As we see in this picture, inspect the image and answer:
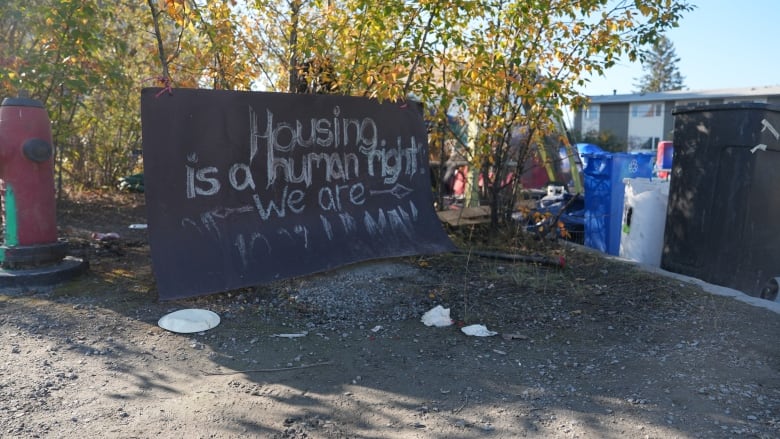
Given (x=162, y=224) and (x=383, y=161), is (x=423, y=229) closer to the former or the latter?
(x=383, y=161)

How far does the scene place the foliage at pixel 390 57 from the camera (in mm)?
6152

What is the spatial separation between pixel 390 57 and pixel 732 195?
3414 millimetres

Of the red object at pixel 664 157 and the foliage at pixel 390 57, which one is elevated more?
the foliage at pixel 390 57

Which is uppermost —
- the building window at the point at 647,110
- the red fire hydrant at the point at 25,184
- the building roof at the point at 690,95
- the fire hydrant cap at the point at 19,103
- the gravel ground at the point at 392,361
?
the building roof at the point at 690,95

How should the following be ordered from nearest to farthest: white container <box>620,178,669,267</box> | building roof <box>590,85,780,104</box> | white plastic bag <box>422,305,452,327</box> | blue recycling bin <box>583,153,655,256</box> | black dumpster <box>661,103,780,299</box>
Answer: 1. white plastic bag <box>422,305,452,327</box>
2. black dumpster <box>661,103,780,299</box>
3. white container <box>620,178,669,267</box>
4. blue recycling bin <box>583,153,655,256</box>
5. building roof <box>590,85,780,104</box>

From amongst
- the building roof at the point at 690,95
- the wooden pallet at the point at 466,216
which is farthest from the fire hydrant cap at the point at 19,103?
the building roof at the point at 690,95

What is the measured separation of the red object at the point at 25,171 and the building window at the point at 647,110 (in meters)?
46.8

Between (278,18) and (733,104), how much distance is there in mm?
4652

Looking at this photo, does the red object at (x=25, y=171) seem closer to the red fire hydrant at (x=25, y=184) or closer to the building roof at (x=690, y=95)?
the red fire hydrant at (x=25, y=184)

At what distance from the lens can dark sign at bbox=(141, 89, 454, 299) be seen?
4.84 meters

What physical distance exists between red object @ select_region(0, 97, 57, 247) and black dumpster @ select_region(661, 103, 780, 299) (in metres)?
5.76

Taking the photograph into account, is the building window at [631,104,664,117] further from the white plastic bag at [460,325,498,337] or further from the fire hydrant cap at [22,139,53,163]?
the fire hydrant cap at [22,139,53,163]

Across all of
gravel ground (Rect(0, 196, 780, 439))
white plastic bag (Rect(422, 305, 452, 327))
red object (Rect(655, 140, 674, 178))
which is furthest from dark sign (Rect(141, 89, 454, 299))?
red object (Rect(655, 140, 674, 178))

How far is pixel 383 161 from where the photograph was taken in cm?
655
